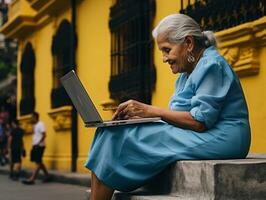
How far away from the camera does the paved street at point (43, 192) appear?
31.1 feet

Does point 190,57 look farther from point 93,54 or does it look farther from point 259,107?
point 93,54

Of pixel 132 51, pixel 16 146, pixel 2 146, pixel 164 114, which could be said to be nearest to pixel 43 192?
pixel 132 51

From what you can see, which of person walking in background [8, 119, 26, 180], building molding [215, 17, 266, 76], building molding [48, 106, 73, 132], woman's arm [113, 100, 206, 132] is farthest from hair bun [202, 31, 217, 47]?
person walking in background [8, 119, 26, 180]

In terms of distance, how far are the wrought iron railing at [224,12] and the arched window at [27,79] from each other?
9537mm

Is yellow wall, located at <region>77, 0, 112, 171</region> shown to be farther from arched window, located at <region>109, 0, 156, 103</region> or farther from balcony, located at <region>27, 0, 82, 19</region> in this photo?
balcony, located at <region>27, 0, 82, 19</region>

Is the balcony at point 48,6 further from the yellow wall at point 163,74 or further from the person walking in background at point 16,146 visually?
the yellow wall at point 163,74

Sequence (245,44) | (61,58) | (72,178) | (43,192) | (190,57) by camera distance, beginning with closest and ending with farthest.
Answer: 1. (190,57)
2. (245,44)
3. (43,192)
4. (72,178)
5. (61,58)

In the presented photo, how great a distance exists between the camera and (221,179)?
337 cm

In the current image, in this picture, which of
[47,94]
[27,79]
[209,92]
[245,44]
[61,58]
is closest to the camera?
[209,92]

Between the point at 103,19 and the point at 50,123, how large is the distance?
3.92 m

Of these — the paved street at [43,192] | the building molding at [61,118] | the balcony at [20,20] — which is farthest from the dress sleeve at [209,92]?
the balcony at [20,20]

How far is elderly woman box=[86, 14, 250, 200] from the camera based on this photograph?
3662 mm

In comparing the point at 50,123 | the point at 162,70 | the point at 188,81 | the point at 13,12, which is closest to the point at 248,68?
the point at 162,70

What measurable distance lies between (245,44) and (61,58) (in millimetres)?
8349
